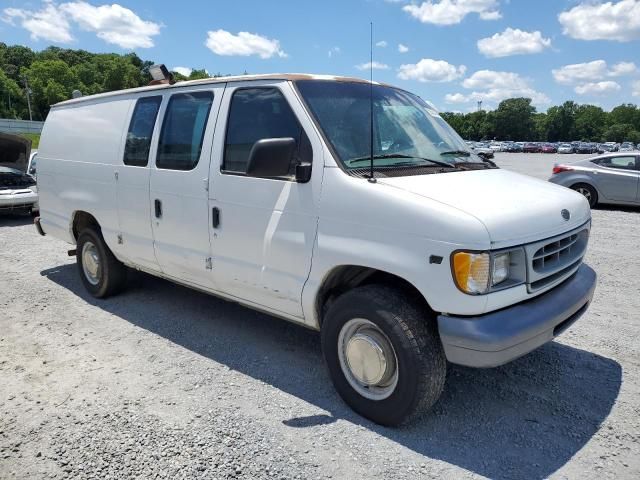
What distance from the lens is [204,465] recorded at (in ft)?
9.34

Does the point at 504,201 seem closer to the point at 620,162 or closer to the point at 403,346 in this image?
the point at 403,346

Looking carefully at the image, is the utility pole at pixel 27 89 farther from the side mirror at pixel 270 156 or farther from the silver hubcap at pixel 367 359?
A: the silver hubcap at pixel 367 359

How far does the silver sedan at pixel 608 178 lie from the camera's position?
1172 cm

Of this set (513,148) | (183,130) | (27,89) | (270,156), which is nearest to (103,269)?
(183,130)

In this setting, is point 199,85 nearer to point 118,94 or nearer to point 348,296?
point 118,94

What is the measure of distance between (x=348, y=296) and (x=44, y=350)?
2.91 meters

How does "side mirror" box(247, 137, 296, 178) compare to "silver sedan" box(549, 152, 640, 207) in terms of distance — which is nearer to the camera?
"side mirror" box(247, 137, 296, 178)

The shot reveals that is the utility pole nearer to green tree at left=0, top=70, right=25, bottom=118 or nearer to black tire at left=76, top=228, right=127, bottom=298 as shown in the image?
green tree at left=0, top=70, right=25, bottom=118

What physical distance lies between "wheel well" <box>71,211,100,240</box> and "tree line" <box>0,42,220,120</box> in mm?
86031

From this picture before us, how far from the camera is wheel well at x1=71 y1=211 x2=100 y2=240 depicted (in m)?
5.70

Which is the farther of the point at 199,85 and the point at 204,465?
the point at 199,85

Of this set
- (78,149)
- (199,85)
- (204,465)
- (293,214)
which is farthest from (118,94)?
(204,465)

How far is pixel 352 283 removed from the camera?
3439 mm

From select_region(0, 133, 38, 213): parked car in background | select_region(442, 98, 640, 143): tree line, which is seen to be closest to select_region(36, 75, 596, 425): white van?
select_region(0, 133, 38, 213): parked car in background
